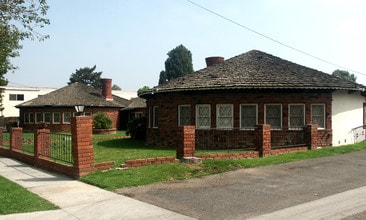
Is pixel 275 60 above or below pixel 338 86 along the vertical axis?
above

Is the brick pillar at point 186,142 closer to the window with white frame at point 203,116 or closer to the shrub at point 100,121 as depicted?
the window with white frame at point 203,116

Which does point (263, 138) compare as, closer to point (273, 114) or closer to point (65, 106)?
point (273, 114)

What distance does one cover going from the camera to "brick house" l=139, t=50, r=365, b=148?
60.8ft

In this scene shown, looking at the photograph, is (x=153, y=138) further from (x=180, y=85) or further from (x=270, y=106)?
(x=270, y=106)

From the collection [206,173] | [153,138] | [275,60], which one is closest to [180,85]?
[153,138]

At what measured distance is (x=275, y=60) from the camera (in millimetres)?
22828

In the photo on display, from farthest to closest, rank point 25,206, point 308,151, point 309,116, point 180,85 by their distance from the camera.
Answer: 1. point 180,85
2. point 309,116
3. point 308,151
4. point 25,206

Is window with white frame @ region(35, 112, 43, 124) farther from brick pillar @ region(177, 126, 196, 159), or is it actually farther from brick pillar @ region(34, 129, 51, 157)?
brick pillar @ region(177, 126, 196, 159)

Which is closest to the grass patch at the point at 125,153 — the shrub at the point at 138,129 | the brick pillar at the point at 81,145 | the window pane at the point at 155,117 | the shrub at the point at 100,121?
the brick pillar at the point at 81,145

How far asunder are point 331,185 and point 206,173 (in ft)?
10.8

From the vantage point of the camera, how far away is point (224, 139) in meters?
18.9

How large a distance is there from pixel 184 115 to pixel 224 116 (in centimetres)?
238

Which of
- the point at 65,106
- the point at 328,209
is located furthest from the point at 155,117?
the point at 65,106

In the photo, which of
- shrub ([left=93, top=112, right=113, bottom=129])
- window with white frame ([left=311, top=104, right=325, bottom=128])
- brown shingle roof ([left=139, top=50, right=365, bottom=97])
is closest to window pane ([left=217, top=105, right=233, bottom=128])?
brown shingle roof ([left=139, top=50, right=365, bottom=97])
